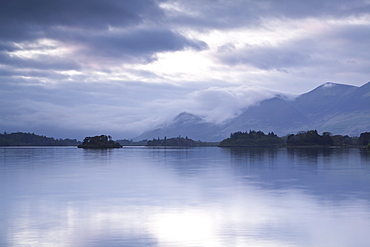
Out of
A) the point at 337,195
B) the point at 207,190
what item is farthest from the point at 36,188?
the point at 337,195

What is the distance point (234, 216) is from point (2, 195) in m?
24.8

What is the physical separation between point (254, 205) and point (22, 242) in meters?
19.4

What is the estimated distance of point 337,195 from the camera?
41844 millimetres

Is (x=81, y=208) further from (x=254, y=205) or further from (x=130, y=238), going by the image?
(x=254, y=205)

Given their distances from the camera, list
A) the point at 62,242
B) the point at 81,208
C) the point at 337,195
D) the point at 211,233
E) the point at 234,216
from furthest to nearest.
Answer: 1. the point at 337,195
2. the point at 81,208
3. the point at 234,216
4. the point at 211,233
5. the point at 62,242

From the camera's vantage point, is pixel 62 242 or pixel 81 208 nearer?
pixel 62 242

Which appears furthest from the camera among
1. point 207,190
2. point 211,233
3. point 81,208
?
point 207,190

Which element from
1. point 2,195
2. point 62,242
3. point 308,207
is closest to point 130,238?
point 62,242

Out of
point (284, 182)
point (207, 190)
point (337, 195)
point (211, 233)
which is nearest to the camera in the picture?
point (211, 233)

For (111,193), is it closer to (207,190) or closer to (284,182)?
(207,190)

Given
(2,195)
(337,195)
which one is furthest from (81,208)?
(337,195)

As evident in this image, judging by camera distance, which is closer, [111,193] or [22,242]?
[22,242]

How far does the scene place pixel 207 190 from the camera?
151ft

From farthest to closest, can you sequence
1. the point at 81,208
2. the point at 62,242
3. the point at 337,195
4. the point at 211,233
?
the point at 337,195 → the point at 81,208 → the point at 211,233 → the point at 62,242
